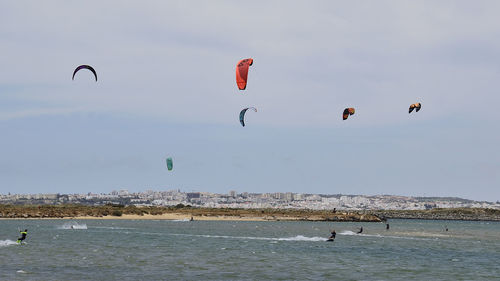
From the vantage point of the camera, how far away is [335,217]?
139 metres

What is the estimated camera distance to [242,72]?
44.2m

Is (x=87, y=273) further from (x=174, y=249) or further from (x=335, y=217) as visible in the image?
(x=335, y=217)

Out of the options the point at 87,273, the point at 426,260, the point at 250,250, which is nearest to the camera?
the point at 87,273

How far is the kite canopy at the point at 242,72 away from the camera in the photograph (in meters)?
43.5

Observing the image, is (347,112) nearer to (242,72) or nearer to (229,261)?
(242,72)

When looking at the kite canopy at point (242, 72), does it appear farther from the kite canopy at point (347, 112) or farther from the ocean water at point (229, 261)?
the kite canopy at point (347, 112)

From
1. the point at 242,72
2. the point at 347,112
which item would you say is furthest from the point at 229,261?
the point at 347,112

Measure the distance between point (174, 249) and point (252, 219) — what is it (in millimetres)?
87107

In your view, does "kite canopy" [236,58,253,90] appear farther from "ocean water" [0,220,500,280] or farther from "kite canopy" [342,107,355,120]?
"kite canopy" [342,107,355,120]

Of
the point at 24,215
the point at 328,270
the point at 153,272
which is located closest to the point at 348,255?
the point at 328,270

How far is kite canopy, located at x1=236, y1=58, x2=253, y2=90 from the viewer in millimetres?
43531

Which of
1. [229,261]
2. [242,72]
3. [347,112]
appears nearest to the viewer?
[229,261]

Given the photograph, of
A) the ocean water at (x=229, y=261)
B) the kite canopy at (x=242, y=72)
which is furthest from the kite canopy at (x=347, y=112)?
the kite canopy at (x=242, y=72)

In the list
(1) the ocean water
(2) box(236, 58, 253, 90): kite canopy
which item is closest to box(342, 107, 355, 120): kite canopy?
(1) the ocean water
